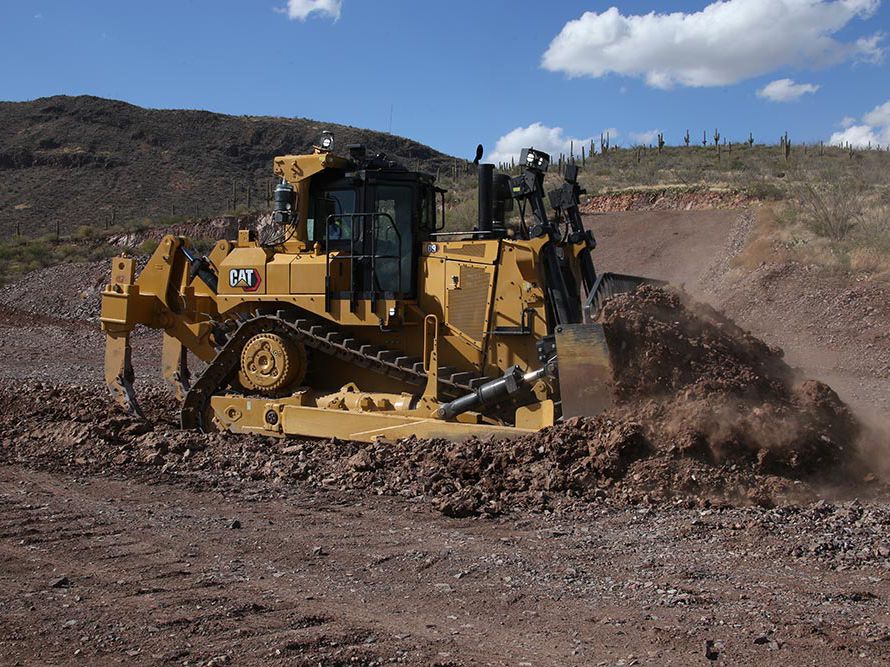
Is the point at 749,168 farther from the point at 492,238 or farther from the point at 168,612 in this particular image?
the point at 168,612

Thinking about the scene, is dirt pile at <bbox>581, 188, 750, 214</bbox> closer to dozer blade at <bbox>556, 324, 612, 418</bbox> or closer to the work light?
the work light

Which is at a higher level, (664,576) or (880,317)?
(880,317)

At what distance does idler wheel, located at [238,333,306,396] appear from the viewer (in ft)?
31.0

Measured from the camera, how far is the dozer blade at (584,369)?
7.73 metres

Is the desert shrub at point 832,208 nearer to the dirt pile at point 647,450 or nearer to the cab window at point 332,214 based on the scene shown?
the dirt pile at point 647,450

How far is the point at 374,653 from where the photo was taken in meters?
4.10

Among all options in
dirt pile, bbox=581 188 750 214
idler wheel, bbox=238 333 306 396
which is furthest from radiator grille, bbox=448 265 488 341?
dirt pile, bbox=581 188 750 214

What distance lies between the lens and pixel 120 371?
35.1ft

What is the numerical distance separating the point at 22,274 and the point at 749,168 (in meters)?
35.9

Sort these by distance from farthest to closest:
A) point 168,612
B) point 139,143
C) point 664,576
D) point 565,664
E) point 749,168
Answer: point 139,143
point 749,168
point 664,576
point 168,612
point 565,664

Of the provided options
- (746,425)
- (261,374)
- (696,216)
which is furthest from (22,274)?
(746,425)

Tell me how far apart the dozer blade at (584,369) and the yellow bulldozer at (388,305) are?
25 centimetres

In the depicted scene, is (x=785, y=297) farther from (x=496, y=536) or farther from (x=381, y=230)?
(x=496, y=536)

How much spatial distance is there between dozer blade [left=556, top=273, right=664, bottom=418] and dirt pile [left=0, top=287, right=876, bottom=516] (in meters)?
0.12
